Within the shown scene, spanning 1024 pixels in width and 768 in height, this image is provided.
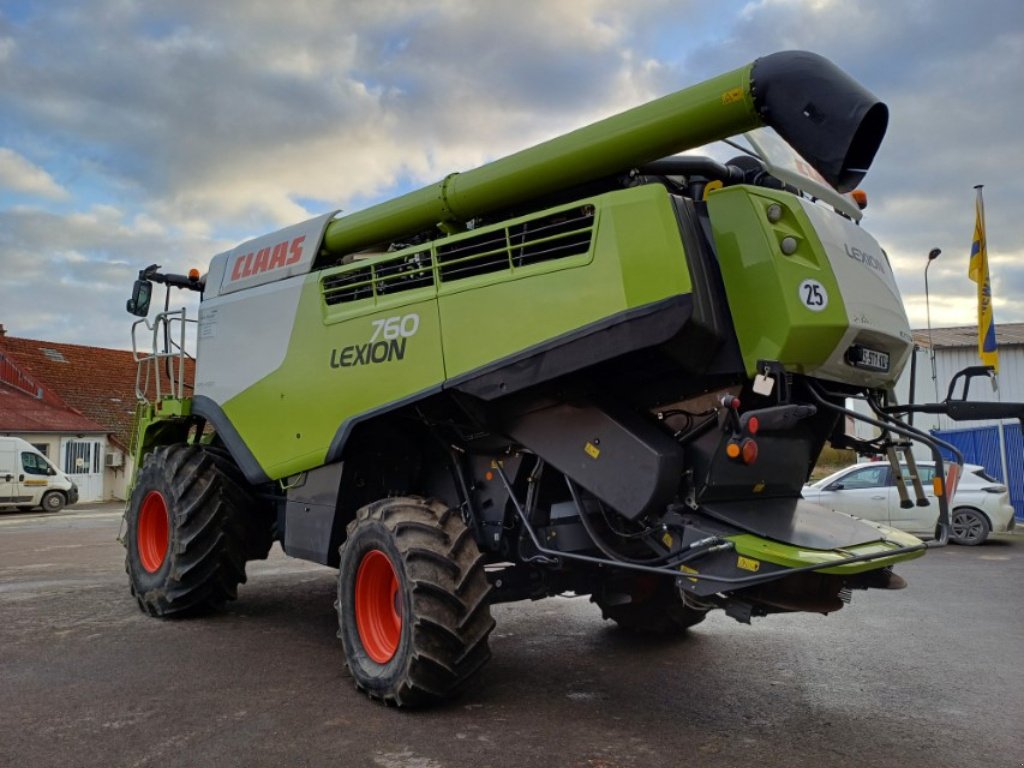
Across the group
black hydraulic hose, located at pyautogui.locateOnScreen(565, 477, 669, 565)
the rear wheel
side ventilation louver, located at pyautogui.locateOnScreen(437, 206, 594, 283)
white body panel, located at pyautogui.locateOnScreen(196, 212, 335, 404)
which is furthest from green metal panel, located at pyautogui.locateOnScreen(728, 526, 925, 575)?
the rear wheel

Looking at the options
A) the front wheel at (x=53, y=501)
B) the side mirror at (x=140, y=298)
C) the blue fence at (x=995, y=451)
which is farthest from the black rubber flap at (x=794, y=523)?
the front wheel at (x=53, y=501)

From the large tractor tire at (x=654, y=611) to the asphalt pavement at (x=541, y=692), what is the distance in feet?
0.57

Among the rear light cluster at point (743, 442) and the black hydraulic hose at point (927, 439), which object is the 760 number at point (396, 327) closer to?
the rear light cluster at point (743, 442)

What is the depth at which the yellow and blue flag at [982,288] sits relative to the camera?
14.4 meters

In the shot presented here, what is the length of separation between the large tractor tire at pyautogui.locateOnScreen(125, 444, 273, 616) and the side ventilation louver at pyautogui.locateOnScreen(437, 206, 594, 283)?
10.1ft

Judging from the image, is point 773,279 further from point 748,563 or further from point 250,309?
point 250,309

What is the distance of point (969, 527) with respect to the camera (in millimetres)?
13188

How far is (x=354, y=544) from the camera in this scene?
5258 millimetres

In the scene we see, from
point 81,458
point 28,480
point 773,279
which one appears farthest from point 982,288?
point 81,458

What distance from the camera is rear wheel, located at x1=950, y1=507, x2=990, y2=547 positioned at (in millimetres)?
13078

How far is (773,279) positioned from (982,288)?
1262 cm

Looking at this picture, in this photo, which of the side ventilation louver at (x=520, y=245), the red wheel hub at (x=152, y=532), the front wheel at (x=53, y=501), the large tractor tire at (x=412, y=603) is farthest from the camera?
the front wheel at (x=53, y=501)

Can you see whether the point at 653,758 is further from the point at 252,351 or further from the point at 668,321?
the point at 252,351

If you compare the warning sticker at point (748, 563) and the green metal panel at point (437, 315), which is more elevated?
the green metal panel at point (437, 315)
